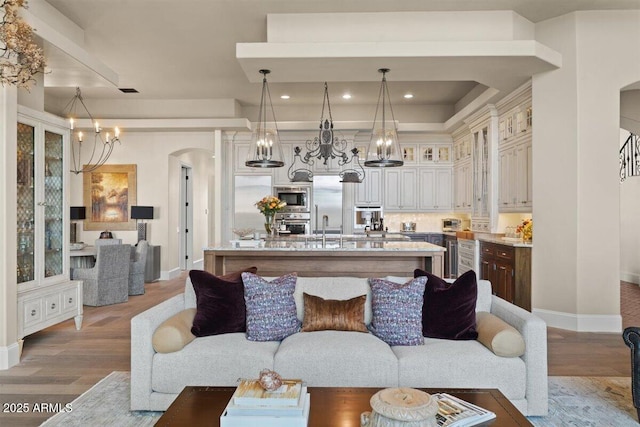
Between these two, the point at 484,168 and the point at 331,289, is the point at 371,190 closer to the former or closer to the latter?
the point at 484,168

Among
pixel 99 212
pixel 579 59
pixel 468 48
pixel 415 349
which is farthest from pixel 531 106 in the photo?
pixel 99 212

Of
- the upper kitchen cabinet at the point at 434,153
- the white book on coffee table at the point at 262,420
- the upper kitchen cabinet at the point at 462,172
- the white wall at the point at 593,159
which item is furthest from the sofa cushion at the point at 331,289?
the upper kitchen cabinet at the point at 434,153

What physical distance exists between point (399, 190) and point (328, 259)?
437cm

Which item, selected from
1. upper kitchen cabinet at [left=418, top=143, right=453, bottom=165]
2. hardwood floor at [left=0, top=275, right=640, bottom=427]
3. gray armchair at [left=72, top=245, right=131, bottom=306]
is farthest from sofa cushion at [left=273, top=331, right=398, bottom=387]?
upper kitchen cabinet at [left=418, top=143, right=453, bottom=165]

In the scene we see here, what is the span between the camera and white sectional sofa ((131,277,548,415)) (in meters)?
2.62

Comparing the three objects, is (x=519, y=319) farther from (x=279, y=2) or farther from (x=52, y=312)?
(x=52, y=312)

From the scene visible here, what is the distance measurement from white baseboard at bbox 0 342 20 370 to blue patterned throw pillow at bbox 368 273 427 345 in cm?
298

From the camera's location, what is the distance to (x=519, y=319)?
2779mm

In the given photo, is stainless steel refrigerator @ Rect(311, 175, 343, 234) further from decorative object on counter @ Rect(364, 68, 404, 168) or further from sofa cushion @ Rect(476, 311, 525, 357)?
sofa cushion @ Rect(476, 311, 525, 357)

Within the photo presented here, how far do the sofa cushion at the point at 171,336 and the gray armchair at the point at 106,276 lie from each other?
3.80 meters

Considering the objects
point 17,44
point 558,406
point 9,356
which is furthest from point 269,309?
point 17,44

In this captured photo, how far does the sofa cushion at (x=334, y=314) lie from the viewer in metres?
3.12

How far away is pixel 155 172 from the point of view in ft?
28.9

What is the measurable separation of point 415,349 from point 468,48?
129 inches
